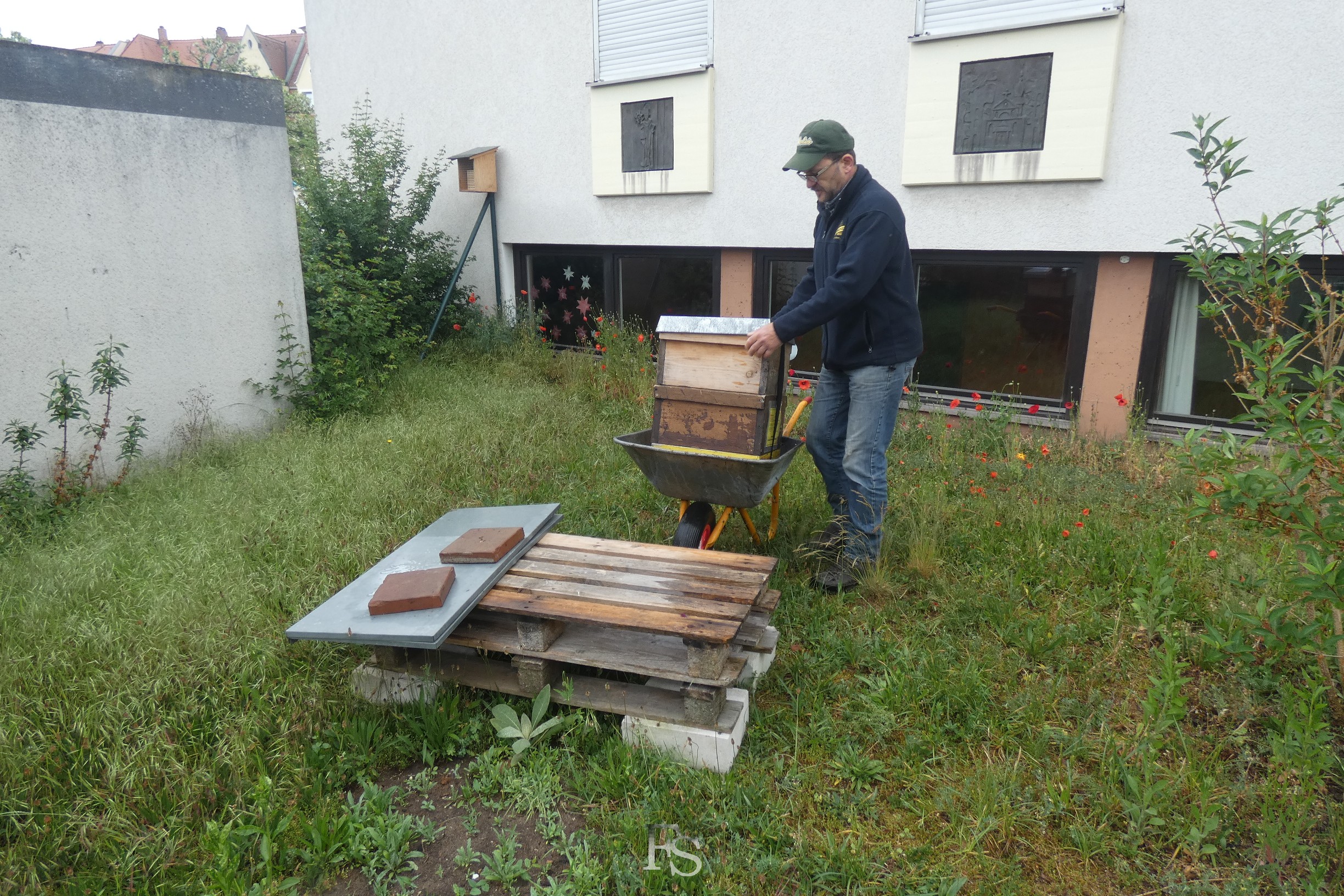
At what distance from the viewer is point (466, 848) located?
243cm

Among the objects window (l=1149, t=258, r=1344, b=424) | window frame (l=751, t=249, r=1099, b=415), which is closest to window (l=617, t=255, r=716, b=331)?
window frame (l=751, t=249, r=1099, b=415)

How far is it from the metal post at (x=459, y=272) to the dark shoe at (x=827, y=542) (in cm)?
592

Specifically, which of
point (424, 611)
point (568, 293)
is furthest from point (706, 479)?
point (568, 293)

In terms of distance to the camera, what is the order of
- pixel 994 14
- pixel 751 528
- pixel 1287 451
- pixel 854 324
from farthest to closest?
pixel 994 14 < pixel 751 528 < pixel 854 324 < pixel 1287 451

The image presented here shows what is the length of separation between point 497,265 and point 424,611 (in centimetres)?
741

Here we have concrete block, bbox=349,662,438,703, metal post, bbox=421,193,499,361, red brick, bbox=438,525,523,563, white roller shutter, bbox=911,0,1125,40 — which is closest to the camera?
concrete block, bbox=349,662,438,703

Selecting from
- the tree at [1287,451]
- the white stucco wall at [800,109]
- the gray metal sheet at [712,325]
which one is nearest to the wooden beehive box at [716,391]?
the gray metal sheet at [712,325]

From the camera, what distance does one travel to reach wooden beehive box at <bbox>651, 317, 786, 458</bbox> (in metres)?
3.61

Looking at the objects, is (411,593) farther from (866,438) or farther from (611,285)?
(611,285)

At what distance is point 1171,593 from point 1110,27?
416cm

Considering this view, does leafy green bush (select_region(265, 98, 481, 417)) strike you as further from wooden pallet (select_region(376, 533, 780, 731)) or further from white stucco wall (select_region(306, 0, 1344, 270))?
wooden pallet (select_region(376, 533, 780, 731))

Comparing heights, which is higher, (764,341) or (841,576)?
(764,341)

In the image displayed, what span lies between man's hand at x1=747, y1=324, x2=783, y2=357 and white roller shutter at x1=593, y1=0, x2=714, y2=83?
500cm

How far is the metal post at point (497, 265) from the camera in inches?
371
